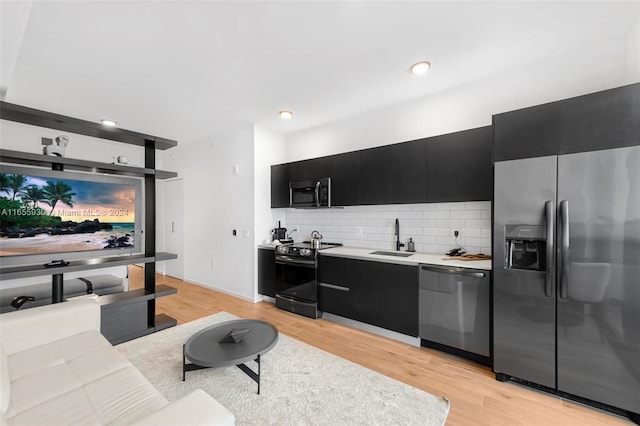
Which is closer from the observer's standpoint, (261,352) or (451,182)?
(261,352)

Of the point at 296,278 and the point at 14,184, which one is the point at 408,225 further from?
the point at 14,184

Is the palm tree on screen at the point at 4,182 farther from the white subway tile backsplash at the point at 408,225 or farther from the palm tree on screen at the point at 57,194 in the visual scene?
the white subway tile backsplash at the point at 408,225

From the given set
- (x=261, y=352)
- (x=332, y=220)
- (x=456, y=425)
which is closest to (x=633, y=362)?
(x=456, y=425)

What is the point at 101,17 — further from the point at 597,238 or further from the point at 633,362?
the point at 633,362

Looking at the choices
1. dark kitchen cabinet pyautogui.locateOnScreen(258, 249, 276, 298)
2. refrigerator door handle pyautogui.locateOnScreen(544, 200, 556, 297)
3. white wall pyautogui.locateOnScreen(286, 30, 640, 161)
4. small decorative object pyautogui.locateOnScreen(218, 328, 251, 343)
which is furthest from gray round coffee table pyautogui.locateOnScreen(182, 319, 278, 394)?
white wall pyautogui.locateOnScreen(286, 30, 640, 161)

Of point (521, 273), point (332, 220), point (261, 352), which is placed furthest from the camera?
point (332, 220)

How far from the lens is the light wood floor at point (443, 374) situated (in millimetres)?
1800

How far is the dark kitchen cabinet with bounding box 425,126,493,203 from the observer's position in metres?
2.55

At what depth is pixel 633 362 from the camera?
173cm

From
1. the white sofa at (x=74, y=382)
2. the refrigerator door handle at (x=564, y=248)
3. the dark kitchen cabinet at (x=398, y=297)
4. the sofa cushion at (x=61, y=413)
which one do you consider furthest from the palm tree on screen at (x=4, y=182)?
the refrigerator door handle at (x=564, y=248)

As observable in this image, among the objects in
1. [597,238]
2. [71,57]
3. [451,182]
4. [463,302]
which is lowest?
[463,302]

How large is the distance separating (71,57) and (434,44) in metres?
3.22

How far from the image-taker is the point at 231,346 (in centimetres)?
207

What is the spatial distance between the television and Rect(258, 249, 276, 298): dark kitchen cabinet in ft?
5.41
